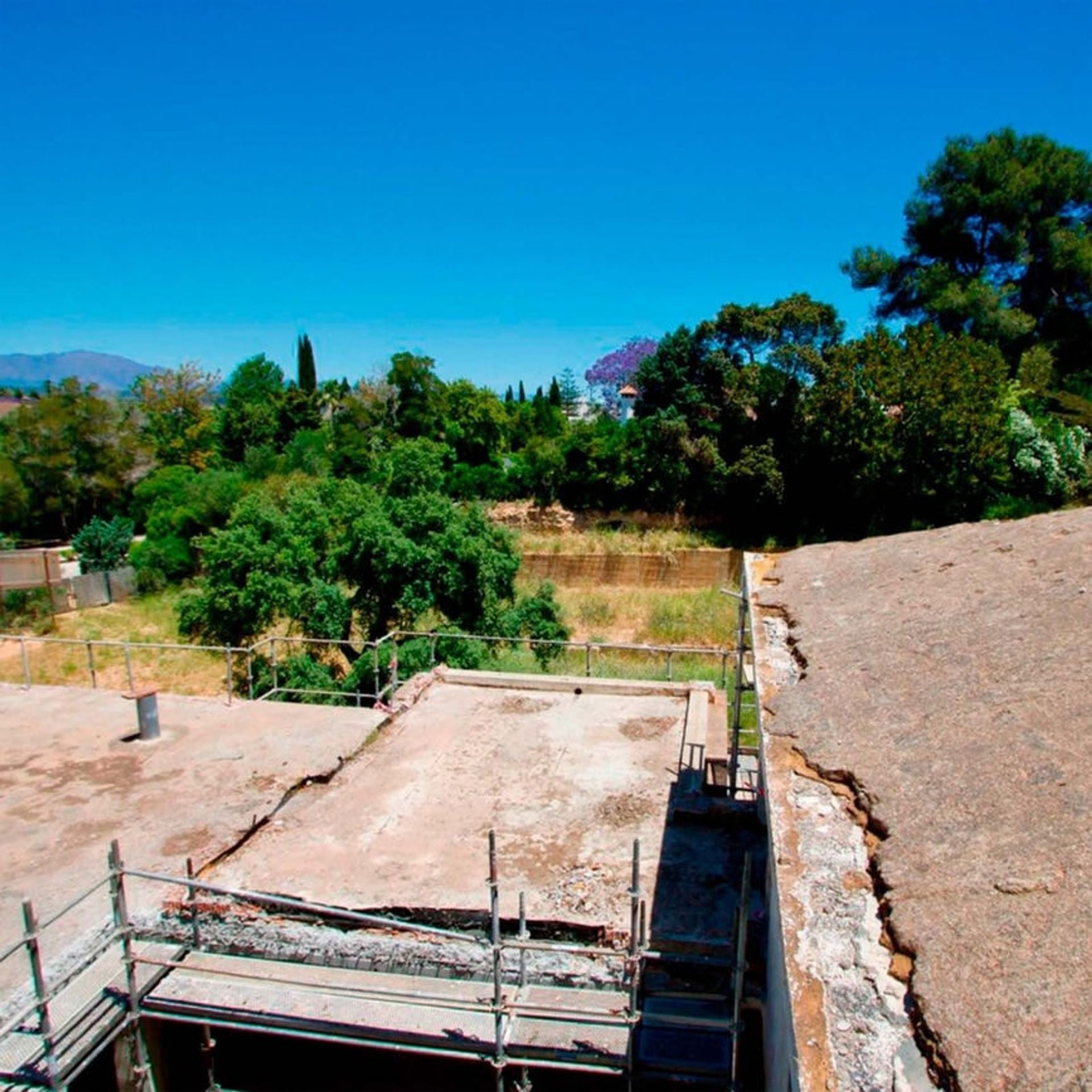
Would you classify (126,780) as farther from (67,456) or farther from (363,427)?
(363,427)

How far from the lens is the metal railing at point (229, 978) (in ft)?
17.6

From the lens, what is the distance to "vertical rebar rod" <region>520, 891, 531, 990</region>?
592cm

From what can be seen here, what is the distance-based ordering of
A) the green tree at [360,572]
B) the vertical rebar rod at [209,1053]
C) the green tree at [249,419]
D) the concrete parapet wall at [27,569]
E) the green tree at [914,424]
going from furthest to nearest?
the green tree at [249,419] → the concrete parapet wall at [27,569] → the green tree at [914,424] → the green tree at [360,572] → the vertical rebar rod at [209,1053]

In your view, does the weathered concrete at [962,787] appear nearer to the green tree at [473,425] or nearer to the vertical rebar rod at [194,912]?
the vertical rebar rod at [194,912]

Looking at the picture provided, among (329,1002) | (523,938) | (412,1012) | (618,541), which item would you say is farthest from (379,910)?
(618,541)

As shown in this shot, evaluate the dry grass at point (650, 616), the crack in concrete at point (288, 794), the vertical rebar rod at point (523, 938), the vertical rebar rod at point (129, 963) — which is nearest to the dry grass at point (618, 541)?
the dry grass at point (650, 616)

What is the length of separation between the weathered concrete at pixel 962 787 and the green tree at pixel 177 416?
140ft

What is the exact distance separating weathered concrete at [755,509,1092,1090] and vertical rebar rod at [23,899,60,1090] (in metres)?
4.67

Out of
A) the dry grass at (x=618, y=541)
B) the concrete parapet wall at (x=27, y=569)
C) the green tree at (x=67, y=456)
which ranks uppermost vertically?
the green tree at (x=67, y=456)

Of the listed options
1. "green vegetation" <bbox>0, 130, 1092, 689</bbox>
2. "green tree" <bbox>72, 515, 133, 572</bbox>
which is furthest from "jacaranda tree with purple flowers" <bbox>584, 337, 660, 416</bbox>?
"green tree" <bbox>72, 515, 133, 572</bbox>

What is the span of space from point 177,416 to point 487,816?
43998 mm

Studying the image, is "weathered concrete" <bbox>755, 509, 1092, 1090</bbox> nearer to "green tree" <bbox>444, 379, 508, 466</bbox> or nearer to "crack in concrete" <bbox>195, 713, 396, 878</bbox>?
"crack in concrete" <bbox>195, 713, 396, 878</bbox>

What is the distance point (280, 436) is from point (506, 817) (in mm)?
40182

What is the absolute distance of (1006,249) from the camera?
31.5 metres
